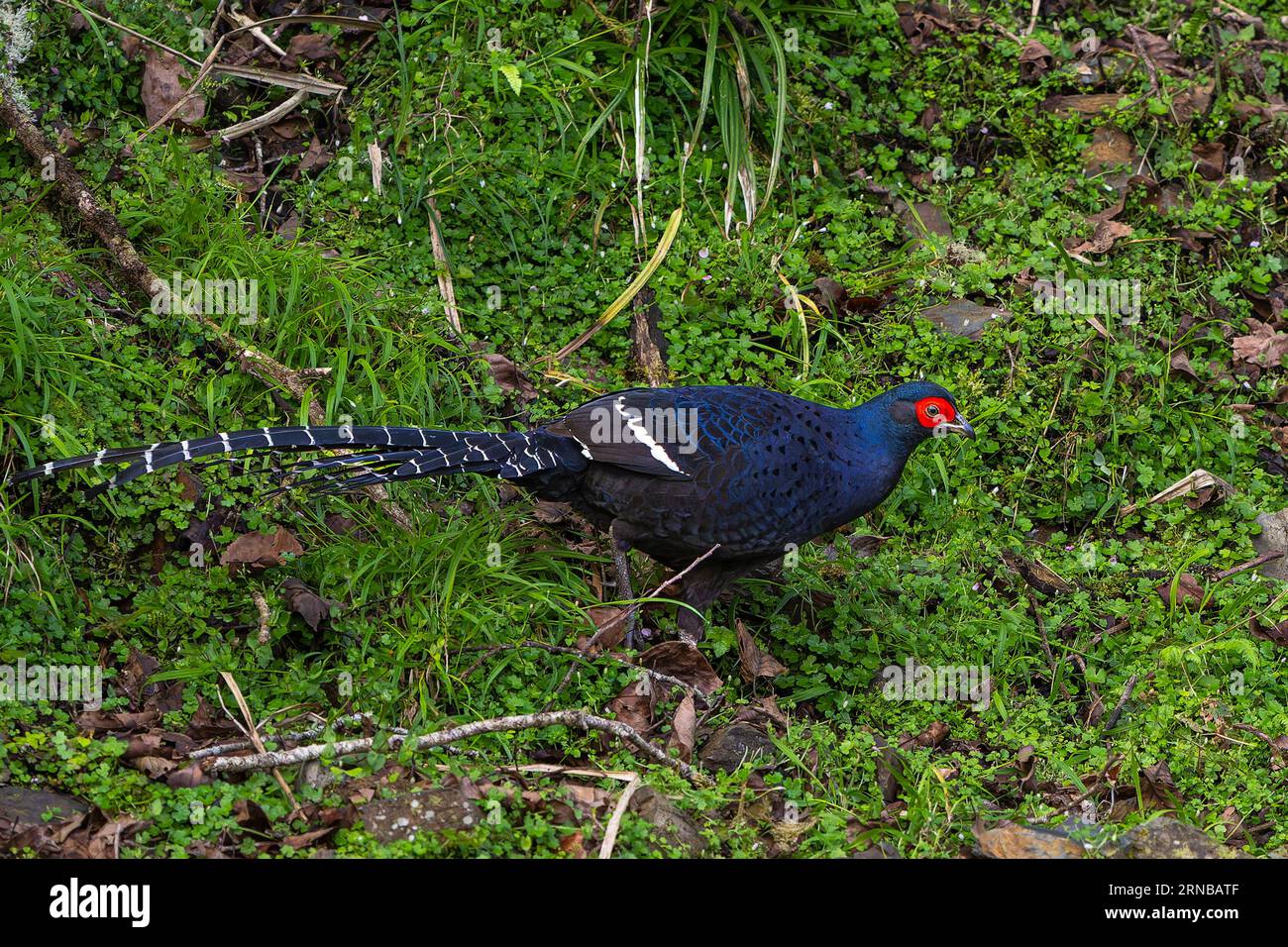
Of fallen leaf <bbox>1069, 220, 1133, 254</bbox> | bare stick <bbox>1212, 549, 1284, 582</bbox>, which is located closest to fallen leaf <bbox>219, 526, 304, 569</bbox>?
bare stick <bbox>1212, 549, 1284, 582</bbox>

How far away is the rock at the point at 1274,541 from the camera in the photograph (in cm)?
611

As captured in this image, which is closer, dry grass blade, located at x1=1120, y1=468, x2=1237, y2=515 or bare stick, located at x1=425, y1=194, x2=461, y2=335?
dry grass blade, located at x1=1120, y1=468, x2=1237, y2=515

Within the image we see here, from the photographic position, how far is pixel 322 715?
15.3 feet

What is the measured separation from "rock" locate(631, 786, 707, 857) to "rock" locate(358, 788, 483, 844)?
0.54m

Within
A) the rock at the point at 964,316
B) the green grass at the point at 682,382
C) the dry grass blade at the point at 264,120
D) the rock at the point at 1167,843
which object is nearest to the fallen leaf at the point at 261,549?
the green grass at the point at 682,382

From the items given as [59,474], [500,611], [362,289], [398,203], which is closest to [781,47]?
[398,203]

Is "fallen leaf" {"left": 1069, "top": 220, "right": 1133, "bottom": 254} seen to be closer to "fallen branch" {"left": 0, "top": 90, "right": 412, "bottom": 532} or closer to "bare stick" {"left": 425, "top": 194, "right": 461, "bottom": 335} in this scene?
"bare stick" {"left": 425, "top": 194, "right": 461, "bottom": 335}

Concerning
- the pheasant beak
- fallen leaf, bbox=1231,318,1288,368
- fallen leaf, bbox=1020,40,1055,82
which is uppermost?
fallen leaf, bbox=1020,40,1055,82

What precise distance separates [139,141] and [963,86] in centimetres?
457

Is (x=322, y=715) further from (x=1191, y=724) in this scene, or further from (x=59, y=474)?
(x=1191, y=724)

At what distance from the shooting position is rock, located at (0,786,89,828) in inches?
153

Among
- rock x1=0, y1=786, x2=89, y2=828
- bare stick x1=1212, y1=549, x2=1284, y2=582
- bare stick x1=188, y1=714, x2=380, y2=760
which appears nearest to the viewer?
rock x1=0, y1=786, x2=89, y2=828

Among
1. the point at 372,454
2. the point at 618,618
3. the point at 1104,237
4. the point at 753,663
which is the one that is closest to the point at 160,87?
the point at 372,454

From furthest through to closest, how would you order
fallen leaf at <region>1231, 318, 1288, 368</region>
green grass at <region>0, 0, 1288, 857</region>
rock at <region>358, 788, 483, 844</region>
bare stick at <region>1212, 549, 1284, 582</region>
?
fallen leaf at <region>1231, 318, 1288, 368</region>
bare stick at <region>1212, 549, 1284, 582</region>
green grass at <region>0, 0, 1288, 857</region>
rock at <region>358, 788, 483, 844</region>
